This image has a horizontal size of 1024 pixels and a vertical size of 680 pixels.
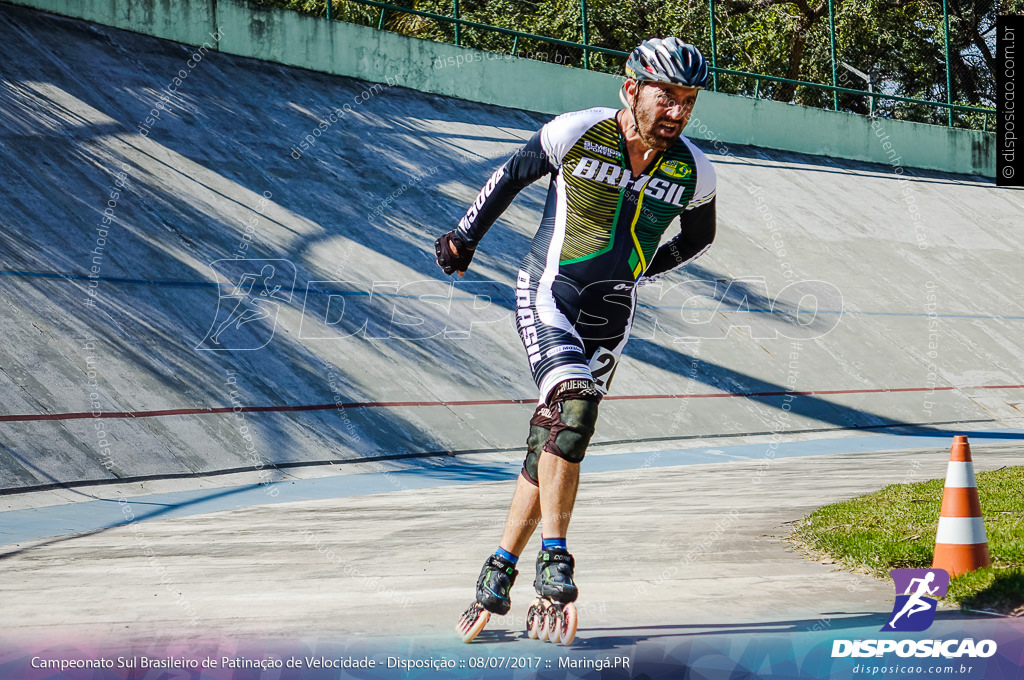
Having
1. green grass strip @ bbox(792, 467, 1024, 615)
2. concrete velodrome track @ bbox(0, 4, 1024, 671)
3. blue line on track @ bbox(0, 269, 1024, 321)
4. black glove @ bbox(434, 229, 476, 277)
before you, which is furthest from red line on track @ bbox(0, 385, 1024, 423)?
black glove @ bbox(434, 229, 476, 277)

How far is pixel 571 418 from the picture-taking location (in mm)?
3465

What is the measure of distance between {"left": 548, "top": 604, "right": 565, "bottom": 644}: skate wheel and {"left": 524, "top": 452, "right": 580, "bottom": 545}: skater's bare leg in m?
0.26

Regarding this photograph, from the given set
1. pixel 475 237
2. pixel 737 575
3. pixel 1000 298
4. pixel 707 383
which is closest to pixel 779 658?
pixel 737 575

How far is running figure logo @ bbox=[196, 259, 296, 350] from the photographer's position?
32.1 feet

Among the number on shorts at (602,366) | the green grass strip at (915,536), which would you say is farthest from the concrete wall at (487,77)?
the number on shorts at (602,366)

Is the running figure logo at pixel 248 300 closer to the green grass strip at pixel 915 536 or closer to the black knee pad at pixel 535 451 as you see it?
the green grass strip at pixel 915 536

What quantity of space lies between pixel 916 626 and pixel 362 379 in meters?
7.32

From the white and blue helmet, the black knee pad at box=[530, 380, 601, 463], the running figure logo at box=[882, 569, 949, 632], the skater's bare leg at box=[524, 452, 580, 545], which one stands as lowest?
the running figure logo at box=[882, 569, 949, 632]

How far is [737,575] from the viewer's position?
14.1 feet

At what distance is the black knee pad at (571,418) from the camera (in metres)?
3.43

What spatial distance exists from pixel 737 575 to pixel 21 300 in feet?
23.5

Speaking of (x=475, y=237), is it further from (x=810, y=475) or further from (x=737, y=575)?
(x=810, y=475)

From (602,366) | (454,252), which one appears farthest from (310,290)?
(602,366)

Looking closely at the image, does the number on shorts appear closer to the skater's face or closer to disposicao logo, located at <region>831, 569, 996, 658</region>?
the skater's face
